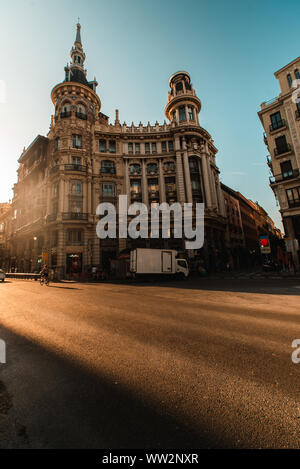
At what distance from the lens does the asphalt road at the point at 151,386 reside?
162 centimetres

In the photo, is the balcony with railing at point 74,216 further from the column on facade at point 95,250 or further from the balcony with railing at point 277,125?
the balcony with railing at point 277,125

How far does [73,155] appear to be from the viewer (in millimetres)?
30672

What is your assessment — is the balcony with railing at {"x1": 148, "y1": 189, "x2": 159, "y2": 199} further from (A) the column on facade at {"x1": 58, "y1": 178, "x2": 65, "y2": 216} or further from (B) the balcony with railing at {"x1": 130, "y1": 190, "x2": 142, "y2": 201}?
(A) the column on facade at {"x1": 58, "y1": 178, "x2": 65, "y2": 216}

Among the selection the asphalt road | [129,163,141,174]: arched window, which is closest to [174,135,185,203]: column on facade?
[129,163,141,174]: arched window

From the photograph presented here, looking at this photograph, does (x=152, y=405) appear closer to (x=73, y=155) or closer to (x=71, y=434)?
(x=71, y=434)

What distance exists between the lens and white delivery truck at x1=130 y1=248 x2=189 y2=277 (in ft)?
61.9

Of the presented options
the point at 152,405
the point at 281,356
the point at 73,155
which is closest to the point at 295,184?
the point at 281,356

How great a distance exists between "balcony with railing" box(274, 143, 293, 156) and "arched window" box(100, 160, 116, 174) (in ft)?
78.2

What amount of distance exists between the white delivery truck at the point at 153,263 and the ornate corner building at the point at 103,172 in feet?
29.4

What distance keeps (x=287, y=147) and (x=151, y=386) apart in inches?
1199

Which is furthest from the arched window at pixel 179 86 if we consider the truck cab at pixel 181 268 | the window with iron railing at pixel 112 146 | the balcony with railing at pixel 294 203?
the truck cab at pixel 181 268

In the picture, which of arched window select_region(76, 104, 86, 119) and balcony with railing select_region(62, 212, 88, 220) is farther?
arched window select_region(76, 104, 86, 119)

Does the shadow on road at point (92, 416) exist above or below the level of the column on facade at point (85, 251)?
below

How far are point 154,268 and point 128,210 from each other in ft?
46.9
